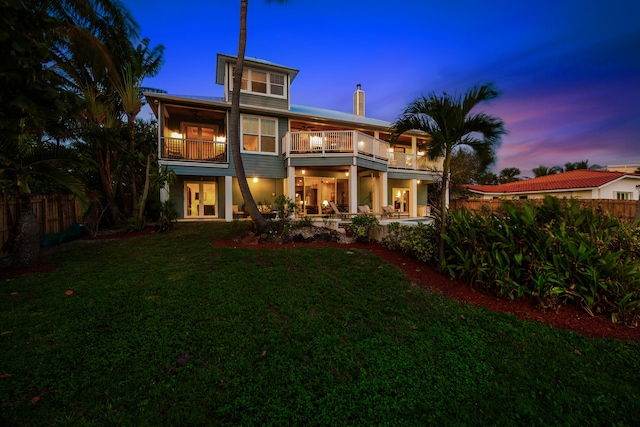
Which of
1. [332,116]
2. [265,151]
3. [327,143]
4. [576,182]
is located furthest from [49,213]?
[576,182]

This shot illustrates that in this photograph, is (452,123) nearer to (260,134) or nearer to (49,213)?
(260,134)

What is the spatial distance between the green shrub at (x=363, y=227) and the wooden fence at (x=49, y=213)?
30.6 feet

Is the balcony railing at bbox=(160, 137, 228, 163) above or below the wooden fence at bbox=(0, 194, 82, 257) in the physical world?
above

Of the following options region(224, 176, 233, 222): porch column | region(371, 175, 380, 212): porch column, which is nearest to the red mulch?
region(224, 176, 233, 222): porch column

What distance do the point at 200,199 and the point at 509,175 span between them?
40937mm

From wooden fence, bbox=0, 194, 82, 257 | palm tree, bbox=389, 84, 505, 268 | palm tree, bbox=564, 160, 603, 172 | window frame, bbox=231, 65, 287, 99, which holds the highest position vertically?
window frame, bbox=231, 65, 287, 99

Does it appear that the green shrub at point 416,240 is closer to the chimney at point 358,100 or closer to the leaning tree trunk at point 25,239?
the leaning tree trunk at point 25,239

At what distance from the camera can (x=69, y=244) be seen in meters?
7.68

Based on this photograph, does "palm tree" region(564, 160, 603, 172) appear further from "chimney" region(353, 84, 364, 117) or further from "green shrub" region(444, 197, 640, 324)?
"green shrub" region(444, 197, 640, 324)

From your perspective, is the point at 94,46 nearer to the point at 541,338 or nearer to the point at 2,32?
the point at 2,32

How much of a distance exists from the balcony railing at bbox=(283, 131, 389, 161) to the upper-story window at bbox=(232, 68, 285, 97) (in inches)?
118

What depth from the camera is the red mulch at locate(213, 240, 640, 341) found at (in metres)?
3.35

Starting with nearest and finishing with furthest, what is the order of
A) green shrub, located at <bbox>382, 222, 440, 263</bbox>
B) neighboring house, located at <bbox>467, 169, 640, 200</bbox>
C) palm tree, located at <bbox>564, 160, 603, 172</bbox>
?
green shrub, located at <bbox>382, 222, 440, 263</bbox>, neighboring house, located at <bbox>467, 169, 640, 200</bbox>, palm tree, located at <bbox>564, 160, 603, 172</bbox>

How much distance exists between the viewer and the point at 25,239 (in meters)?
5.49
